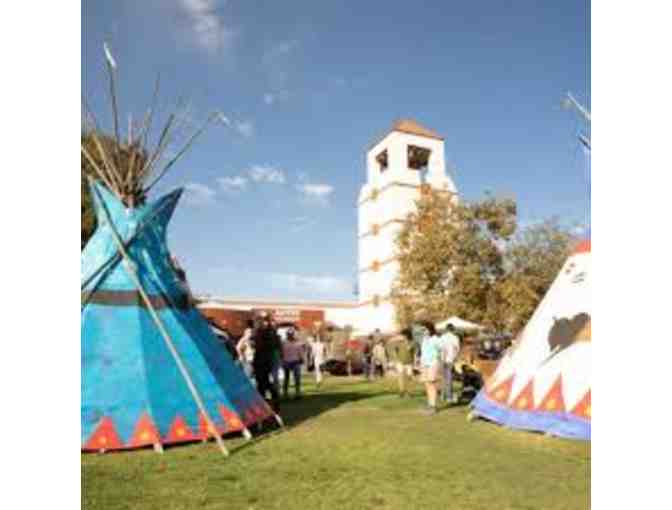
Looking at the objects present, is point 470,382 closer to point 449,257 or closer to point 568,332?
point 568,332

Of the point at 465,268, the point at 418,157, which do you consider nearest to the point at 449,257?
the point at 465,268

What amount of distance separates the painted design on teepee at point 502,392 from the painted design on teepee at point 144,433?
4.34 metres

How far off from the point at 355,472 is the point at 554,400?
9.74 feet

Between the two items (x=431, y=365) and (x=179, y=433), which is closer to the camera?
(x=179, y=433)

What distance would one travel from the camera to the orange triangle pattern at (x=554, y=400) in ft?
23.2

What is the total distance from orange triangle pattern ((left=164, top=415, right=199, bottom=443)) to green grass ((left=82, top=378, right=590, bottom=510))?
88 mm

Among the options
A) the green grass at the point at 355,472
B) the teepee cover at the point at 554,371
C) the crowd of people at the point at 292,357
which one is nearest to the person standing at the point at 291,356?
the crowd of people at the point at 292,357

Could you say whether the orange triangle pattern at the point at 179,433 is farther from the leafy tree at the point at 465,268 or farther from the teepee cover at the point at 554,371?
the leafy tree at the point at 465,268

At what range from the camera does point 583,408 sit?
22.4 ft

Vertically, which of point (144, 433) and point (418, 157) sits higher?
point (418, 157)

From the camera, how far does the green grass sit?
178 inches
